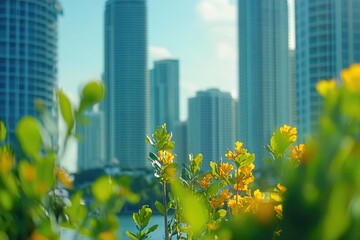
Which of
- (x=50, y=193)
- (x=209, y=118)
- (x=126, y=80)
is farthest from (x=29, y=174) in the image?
(x=126, y=80)

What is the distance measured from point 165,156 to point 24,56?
46515 mm

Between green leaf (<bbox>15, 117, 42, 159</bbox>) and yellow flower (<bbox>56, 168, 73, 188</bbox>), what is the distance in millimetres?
61

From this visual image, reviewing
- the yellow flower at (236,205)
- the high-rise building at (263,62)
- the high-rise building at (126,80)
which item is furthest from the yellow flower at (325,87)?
the high-rise building at (126,80)

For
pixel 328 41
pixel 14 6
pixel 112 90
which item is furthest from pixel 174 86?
pixel 328 41

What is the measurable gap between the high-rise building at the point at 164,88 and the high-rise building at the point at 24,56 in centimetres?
3193

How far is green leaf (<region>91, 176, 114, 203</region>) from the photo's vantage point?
A: 0.57 metres

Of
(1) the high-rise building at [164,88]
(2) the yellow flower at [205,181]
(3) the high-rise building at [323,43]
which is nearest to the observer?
(2) the yellow flower at [205,181]

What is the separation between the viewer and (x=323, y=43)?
40438mm

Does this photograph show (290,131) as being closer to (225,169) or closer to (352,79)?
(225,169)

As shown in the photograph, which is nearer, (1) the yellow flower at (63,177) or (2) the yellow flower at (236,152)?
(1) the yellow flower at (63,177)

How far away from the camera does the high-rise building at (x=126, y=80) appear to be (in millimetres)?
75938

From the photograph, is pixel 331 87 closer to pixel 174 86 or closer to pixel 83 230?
pixel 83 230

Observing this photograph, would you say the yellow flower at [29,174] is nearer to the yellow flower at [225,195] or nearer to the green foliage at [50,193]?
the green foliage at [50,193]

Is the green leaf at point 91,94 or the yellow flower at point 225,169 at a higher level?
the green leaf at point 91,94
